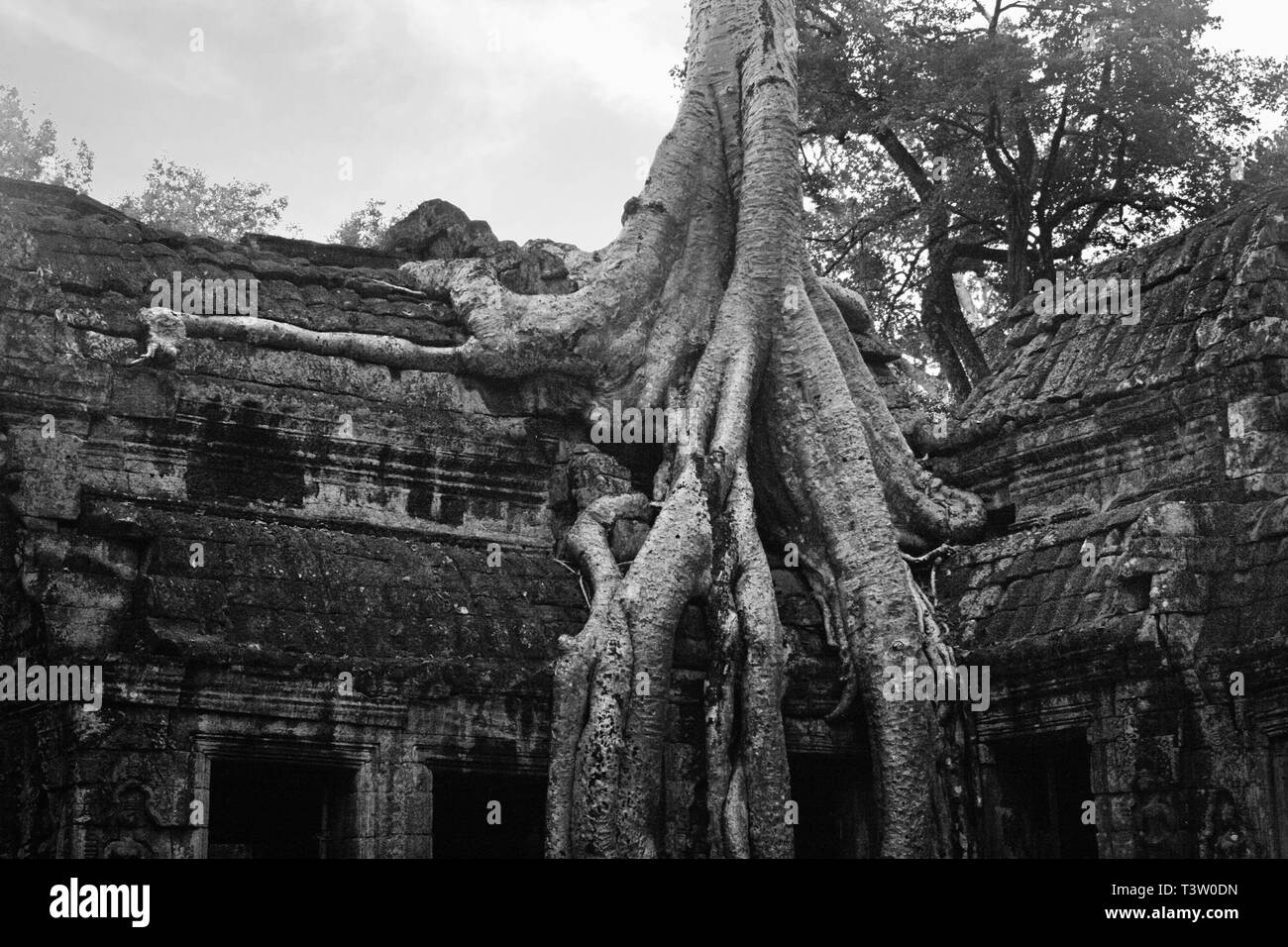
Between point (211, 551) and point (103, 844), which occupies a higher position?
point (211, 551)

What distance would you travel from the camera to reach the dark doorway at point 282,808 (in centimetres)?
888

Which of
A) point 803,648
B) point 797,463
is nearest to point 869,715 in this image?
point 803,648

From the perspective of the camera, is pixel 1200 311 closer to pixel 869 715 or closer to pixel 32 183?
pixel 869 715

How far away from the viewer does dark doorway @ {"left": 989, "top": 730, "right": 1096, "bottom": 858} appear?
33.1 ft

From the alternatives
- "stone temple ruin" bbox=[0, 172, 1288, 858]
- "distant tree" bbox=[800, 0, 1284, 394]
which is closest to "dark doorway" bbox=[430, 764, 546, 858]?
"stone temple ruin" bbox=[0, 172, 1288, 858]

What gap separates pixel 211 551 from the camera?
8.88 m

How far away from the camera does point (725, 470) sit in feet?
34.2

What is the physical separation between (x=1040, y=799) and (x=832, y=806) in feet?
3.63

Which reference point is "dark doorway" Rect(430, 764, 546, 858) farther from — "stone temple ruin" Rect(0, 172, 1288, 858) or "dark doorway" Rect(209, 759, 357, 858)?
"dark doorway" Rect(209, 759, 357, 858)

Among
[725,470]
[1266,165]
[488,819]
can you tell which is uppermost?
[1266,165]

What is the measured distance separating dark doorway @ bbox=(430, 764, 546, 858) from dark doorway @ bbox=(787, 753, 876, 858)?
1419 mm

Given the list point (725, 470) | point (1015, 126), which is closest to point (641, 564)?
point (725, 470)

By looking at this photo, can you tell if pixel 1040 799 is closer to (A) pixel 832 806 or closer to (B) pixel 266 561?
Result: (A) pixel 832 806

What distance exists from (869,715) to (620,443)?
209 centimetres
